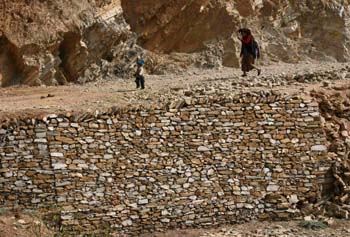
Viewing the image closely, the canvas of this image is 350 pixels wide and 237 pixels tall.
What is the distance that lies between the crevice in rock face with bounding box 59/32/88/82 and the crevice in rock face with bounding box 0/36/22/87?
3.94ft

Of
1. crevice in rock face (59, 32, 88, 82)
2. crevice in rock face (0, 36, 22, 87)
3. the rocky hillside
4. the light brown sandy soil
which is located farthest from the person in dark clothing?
crevice in rock face (0, 36, 22, 87)

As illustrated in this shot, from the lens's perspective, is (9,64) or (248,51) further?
(248,51)

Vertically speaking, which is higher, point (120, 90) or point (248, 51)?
point (248, 51)

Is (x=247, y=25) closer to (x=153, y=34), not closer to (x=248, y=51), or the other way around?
(x=153, y=34)

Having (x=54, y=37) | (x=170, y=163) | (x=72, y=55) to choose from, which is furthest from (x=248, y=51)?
(x=170, y=163)

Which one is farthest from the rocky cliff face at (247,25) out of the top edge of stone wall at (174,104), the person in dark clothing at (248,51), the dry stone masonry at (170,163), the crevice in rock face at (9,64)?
the dry stone masonry at (170,163)

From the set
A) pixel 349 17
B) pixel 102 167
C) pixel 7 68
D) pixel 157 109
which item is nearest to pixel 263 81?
pixel 157 109

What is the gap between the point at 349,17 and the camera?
2078cm

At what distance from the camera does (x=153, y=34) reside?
58.7 feet

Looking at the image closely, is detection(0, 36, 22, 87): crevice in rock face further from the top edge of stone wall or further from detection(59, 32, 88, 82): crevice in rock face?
the top edge of stone wall

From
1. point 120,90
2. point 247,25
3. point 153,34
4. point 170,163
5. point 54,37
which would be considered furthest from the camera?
point 247,25

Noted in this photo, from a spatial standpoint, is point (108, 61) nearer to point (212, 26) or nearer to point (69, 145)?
point (212, 26)

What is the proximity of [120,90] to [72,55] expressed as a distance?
1.89 m

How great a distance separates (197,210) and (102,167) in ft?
6.37
